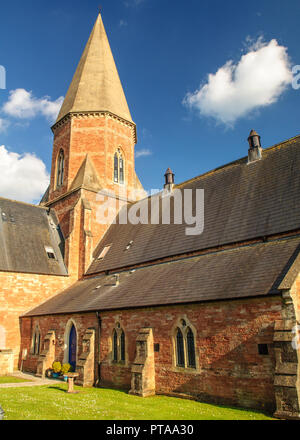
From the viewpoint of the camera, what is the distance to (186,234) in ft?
64.3

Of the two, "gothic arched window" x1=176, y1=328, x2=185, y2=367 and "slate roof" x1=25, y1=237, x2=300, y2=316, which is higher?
"slate roof" x1=25, y1=237, x2=300, y2=316

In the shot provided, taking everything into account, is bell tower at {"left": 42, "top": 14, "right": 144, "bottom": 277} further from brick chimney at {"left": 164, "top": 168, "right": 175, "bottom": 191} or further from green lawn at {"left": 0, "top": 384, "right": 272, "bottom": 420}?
green lawn at {"left": 0, "top": 384, "right": 272, "bottom": 420}

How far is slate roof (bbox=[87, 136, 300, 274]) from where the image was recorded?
15.9 m

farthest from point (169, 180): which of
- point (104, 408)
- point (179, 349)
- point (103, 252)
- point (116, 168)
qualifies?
point (104, 408)

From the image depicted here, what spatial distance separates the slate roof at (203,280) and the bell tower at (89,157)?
7.83 meters

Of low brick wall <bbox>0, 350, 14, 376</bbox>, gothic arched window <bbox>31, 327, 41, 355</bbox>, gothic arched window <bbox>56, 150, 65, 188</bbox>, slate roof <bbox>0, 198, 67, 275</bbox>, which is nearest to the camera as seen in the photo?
A: low brick wall <bbox>0, 350, 14, 376</bbox>

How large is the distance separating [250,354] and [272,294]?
2322 millimetres

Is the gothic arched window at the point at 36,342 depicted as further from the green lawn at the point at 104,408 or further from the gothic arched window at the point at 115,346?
the green lawn at the point at 104,408

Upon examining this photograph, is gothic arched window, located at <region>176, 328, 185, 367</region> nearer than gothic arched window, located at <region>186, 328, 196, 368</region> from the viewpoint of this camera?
No

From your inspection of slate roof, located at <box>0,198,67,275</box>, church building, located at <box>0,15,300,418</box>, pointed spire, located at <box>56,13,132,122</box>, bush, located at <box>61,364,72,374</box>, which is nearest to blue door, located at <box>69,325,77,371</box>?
church building, located at <box>0,15,300,418</box>

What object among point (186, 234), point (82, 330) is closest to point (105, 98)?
point (186, 234)

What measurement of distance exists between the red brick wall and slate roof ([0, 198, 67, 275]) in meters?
11.9

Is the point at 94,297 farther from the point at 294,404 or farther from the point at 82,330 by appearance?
the point at 294,404

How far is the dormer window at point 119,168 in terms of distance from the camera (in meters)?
32.2
